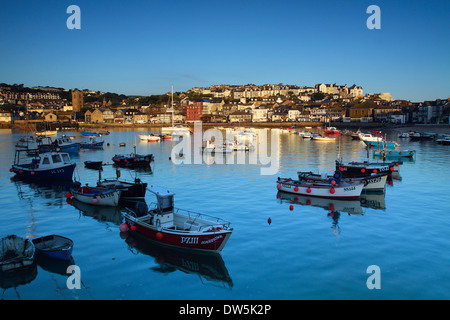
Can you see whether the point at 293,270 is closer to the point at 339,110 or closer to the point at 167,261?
the point at 167,261

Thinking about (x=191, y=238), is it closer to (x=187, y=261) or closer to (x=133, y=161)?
(x=187, y=261)

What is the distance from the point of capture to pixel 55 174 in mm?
36281

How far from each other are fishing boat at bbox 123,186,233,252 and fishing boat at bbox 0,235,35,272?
5.10 metres

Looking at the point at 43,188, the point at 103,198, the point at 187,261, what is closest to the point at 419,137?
the point at 103,198

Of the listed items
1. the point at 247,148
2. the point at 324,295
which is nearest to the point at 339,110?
the point at 247,148

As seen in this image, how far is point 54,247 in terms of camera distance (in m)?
16.6

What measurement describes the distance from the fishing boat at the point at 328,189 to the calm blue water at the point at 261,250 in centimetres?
91

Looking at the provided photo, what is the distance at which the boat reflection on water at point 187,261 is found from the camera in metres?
14.7

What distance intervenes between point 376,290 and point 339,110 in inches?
6244

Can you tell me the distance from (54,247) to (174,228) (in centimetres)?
570

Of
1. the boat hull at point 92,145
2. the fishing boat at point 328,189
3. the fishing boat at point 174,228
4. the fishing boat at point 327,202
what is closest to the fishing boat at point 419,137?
the fishing boat at point 328,189

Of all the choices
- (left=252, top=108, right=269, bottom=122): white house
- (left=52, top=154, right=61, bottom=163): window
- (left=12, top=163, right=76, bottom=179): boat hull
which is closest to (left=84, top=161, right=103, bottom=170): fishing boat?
(left=52, top=154, right=61, bottom=163): window

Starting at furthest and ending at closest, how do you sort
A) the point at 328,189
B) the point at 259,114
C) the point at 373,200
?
1. the point at 259,114
2. the point at 373,200
3. the point at 328,189

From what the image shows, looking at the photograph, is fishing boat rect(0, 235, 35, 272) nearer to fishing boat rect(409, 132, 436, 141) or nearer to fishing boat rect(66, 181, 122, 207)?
fishing boat rect(66, 181, 122, 207)
